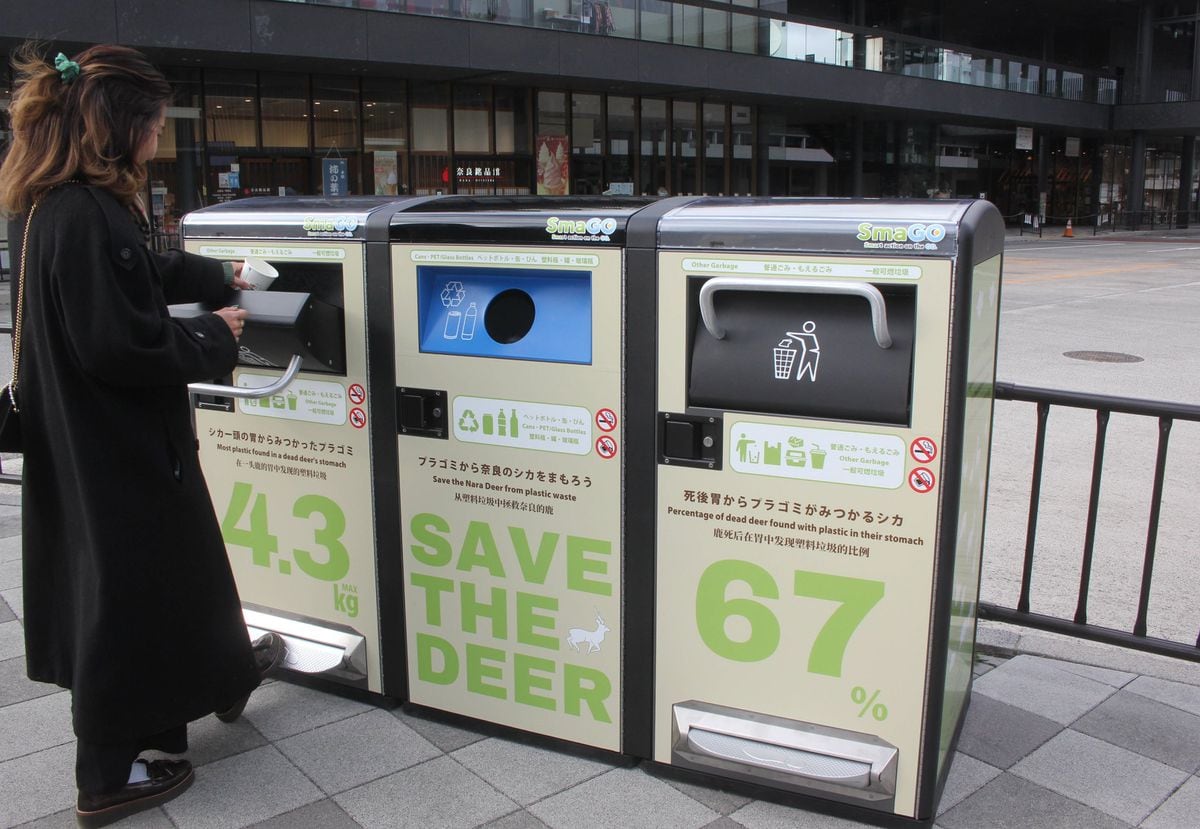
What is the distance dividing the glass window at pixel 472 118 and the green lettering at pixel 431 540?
20801mm

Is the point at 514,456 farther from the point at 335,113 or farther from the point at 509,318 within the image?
the point at 335,113

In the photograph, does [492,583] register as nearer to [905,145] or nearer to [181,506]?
[181,506]

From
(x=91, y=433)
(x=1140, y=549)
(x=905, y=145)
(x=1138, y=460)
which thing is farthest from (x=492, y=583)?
(x=905, y=145)

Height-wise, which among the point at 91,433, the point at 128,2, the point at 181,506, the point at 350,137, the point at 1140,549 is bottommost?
the point at 1140,549

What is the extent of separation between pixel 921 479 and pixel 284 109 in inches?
798

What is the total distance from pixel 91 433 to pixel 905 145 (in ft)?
110

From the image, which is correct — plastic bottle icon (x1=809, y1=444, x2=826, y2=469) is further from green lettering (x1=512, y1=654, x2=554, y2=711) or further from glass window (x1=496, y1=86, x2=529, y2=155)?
glass window (x1=496, y1=86, x2=529, y2=155)

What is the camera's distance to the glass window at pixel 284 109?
2012 cm

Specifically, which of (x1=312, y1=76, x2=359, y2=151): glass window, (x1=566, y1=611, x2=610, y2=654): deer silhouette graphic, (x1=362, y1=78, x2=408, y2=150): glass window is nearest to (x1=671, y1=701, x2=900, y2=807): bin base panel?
(x1=566, y1=611, x2=610, y2=654): deer silhouette graphic

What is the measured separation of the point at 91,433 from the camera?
2.54m

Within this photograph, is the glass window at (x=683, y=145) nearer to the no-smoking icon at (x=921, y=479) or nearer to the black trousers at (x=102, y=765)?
the no-smoking icon at (x=921, y=479)

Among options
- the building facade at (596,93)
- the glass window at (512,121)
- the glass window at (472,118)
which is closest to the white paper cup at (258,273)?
the building facade at (596,93)

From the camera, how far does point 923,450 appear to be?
2.42 m

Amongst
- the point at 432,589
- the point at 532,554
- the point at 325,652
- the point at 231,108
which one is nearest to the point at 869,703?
the point at 532,554
